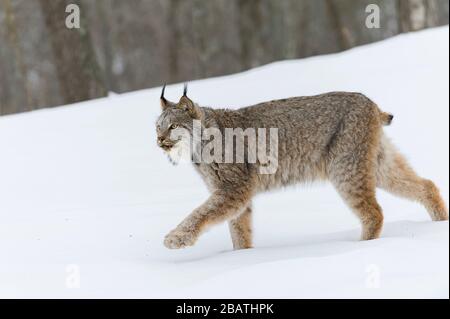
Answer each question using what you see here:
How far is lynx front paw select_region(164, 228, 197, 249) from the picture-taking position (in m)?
5.19

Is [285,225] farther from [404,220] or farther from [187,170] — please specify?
[187,170]

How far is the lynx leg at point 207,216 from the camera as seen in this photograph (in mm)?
5214

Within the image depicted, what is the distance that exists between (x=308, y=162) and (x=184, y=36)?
54.4ft

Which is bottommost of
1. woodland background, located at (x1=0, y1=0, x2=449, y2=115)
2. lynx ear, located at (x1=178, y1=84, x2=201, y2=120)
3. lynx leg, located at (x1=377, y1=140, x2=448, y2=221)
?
lynx leg, located at (x1=377, y1=140, x2=448, y2=221)

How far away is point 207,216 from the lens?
5.37 m

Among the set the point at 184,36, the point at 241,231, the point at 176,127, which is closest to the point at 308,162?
the point at 241,231

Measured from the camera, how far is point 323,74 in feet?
31.8

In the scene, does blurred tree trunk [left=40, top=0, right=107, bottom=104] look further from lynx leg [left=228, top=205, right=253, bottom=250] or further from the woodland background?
lynx leg [left=228, top=205, right=253, bottom=250]

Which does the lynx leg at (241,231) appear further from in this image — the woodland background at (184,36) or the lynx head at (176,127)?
the woodland background at (184,36)

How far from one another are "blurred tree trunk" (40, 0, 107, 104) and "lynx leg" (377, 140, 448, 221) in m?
5.98

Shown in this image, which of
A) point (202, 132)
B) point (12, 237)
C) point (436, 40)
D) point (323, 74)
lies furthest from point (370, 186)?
point (436, 40)

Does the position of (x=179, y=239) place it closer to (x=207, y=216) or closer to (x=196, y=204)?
(x=207, y=216)

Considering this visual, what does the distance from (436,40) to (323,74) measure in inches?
64.1

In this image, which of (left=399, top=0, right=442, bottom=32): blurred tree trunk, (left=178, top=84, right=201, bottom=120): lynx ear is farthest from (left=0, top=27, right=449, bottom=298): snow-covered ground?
(left=399, top=0, right=442, bottom=32): blurred tree trunk
